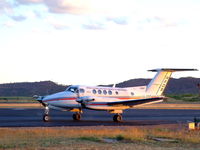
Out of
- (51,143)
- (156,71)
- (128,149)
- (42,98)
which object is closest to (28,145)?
(51,143)

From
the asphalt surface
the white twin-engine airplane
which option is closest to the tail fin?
the white twin-engine airplane

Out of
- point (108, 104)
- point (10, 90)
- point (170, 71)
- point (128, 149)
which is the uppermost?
point (10, 90)

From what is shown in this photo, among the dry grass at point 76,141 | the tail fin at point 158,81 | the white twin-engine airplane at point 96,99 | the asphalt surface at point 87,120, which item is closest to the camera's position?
the dry grass at point 76,141

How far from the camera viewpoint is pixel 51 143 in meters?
19.3

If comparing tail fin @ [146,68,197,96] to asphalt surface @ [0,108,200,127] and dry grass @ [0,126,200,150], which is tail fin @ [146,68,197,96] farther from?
dry grass @ [0,126,200,150]

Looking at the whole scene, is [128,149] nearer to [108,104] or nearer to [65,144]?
[65,144]

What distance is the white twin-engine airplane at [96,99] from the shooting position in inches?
1422

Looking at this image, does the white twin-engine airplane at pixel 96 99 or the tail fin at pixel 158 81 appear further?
the tail fin at pixel 158 81

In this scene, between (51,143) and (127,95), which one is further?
(127,95)

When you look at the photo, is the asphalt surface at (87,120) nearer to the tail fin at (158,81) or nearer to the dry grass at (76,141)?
the tail fin at (158,81)

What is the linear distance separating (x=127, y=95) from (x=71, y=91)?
4781 mm

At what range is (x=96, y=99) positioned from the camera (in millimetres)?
36406

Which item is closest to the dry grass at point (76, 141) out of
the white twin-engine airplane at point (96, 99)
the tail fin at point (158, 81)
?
the white twin-engine airplane at point (96, 99)

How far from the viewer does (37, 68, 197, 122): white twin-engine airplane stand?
119 ft
